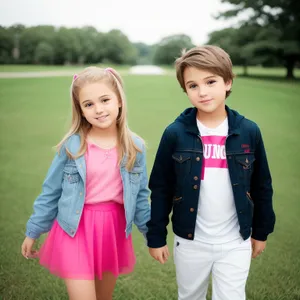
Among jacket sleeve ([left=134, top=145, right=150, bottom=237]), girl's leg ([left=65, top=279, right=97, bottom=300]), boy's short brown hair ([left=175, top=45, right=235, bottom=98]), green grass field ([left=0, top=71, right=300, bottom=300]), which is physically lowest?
green grass field ([left=0, top=71, right=300, bottom=300])

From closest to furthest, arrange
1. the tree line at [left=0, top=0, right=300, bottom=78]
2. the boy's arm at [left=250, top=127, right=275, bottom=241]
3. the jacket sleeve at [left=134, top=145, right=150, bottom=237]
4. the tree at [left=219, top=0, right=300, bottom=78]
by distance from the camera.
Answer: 1. the boy's arm at [left=250, top=127, right=275, bottom=241]
2. the jacket sleeve at [left=134, top=145, right=150, bottom=237]
3. the tree line at [left=0, top=0, right=300, bottom=78]
4. the tree at [left=219, top=0, right=300, bottom=78]

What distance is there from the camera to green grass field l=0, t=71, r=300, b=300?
253 cm

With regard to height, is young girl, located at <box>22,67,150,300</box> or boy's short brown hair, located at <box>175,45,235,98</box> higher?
boy's short brown hair, located at <box>175,45,235,98</box>

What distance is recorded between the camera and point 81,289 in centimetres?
172

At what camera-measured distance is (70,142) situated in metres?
1.82

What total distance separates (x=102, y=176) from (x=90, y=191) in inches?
3.7

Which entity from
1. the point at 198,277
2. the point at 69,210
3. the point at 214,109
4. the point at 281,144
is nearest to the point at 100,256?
the point at 69,210

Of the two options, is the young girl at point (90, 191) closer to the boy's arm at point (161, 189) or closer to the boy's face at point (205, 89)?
the boy's arm at point (161, 189)

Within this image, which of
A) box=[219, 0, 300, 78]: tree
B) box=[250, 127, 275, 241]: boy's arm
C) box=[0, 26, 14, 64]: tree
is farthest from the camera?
box=[219, 0, 300, 78]: tree

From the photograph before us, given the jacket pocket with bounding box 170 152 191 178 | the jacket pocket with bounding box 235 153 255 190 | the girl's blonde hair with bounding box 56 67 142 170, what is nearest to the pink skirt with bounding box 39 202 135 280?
the girl's blonde hair with bounding box 56 67 142 170

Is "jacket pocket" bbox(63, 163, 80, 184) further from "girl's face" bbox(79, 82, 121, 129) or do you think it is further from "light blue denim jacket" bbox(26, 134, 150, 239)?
"girl's face" bbox(79, 82, 121, 129)

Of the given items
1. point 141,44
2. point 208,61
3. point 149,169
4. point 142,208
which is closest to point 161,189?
point 142,208

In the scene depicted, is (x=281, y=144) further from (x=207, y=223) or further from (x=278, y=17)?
(x=278, y=17)

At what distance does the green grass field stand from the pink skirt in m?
0.68
